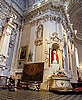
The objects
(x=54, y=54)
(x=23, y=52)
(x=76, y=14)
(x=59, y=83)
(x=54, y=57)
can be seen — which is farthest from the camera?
(x=76, y=14)

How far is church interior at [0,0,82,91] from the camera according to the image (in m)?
8.23

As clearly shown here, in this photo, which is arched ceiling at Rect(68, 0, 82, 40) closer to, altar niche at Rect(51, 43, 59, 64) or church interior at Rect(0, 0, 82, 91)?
church interior at Rect(0, 0, 82, 91)

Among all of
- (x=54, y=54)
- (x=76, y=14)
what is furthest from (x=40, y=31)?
(x=76, y=14)

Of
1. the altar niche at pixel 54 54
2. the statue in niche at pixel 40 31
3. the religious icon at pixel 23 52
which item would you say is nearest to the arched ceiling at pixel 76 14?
the statue in niche at pixel 40 31

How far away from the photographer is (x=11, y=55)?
35.5 ft

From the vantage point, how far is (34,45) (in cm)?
1072

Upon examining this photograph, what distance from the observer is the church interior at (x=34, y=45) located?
8234 mm

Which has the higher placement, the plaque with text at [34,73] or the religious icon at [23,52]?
the religious icon at [23,52]

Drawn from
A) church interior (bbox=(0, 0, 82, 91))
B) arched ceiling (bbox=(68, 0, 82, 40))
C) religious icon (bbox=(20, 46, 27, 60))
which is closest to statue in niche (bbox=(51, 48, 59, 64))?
church interior (bbox=(0, 0, 82, 91))

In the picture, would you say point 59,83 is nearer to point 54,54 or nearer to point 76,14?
point 54,54

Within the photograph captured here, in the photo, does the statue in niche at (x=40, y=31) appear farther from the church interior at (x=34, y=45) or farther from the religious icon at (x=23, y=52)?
the religious icon at (x=23, y=52)

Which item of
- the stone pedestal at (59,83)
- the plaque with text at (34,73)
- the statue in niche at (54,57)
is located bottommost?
the stone pedestal at (59,83)

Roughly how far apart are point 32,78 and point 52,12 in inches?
268

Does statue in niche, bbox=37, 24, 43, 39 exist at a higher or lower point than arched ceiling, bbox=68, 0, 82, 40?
lower
